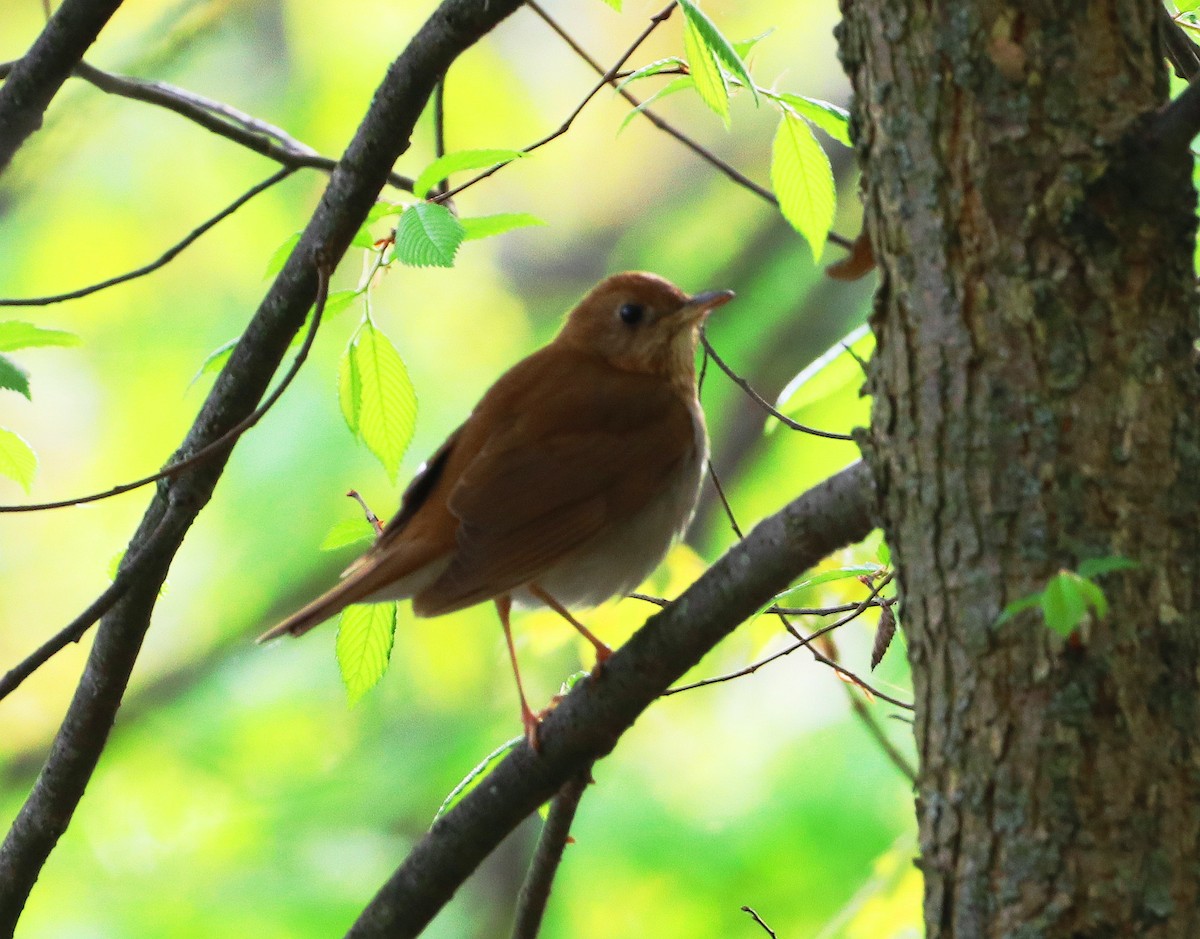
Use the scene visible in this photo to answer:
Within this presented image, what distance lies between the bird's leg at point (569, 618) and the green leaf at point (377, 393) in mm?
989

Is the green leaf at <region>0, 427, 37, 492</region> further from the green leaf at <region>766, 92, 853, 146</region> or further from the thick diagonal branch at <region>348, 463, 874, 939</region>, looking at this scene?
the green leaf at <region>766, 92, 853, 146</region>

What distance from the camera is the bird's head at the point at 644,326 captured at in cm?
440

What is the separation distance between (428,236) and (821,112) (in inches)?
30.2

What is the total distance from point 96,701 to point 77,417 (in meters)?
6.04

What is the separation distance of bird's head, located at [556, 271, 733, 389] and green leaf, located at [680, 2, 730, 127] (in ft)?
6.47

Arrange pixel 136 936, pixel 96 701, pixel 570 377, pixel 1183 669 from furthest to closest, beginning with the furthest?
pixel 136 936 < pixel 570 377 < pixel 96 701 < pixel 1183 669

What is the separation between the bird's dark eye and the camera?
4458 millimetres

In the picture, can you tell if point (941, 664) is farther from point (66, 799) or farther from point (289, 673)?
point (289, 673)

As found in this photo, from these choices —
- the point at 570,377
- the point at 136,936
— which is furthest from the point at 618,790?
the point at 570,377

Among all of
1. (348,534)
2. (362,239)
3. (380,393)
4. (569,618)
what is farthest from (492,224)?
(569,618)

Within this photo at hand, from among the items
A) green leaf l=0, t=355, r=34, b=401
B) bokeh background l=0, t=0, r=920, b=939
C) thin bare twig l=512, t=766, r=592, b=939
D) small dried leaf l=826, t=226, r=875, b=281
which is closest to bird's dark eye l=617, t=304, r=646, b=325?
thin bare twig l=512, t=766, r=592, b=939

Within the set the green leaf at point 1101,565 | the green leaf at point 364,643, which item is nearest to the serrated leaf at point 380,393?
the green leaf at point 364,643

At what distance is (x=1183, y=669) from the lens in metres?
1.68

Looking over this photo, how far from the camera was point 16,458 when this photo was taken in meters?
2.76
